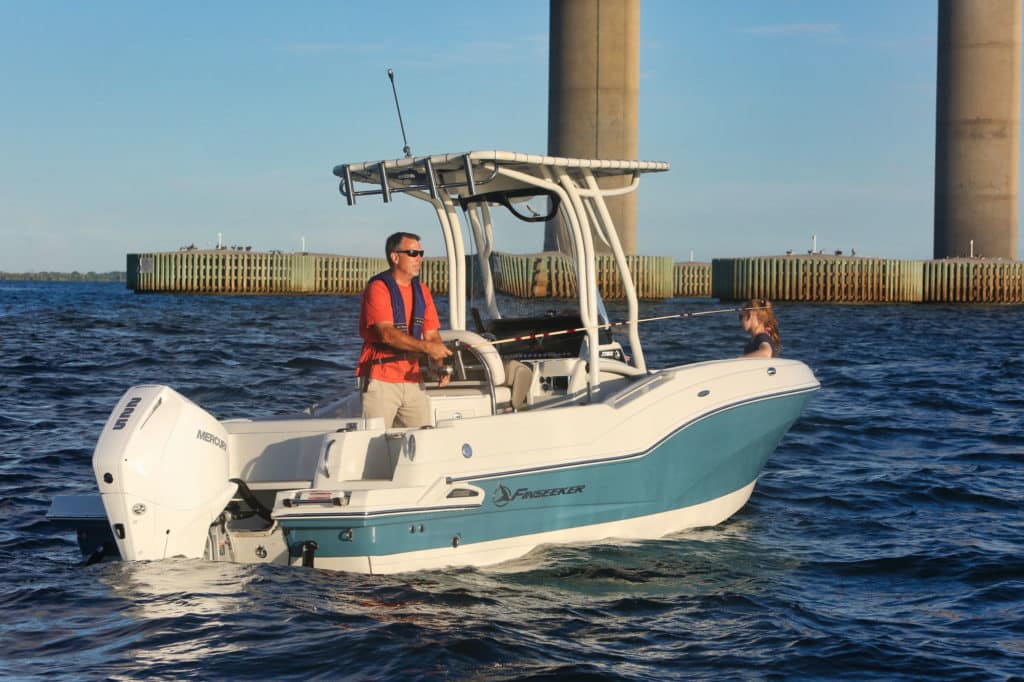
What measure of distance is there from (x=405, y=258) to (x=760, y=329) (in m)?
3.40

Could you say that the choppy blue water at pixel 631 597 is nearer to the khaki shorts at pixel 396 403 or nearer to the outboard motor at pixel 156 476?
the outboard motor at pixel 156 476

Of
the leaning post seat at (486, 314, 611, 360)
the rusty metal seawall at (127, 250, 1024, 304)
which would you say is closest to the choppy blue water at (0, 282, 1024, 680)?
the leaning post seat at (486, 314, 611, 360)

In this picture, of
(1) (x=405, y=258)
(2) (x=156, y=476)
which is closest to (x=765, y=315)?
(1) (x=405, y=258)

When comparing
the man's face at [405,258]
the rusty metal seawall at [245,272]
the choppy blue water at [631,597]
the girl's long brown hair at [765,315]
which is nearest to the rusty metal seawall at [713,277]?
the rusty metal seawall at [245,272]

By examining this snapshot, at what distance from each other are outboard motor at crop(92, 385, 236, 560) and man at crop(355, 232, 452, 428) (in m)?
1.22

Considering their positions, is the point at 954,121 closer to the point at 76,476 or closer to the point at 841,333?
the point at 841,333

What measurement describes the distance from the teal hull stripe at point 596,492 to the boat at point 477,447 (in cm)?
1

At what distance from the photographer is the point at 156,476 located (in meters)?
7.04

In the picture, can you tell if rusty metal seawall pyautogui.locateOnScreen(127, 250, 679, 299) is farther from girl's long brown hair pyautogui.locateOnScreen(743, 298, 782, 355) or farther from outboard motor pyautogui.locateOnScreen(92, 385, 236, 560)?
outboard motor pyautogui.locateOnScreen(92, 385, 236, 560)

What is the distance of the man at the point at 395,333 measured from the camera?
8.21 m

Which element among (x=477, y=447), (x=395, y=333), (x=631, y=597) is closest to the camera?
(x=631, y=597)

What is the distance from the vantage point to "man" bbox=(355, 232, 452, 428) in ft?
26.9

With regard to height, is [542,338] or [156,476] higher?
[542,338]

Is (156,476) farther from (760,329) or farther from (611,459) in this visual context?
(760,329)
